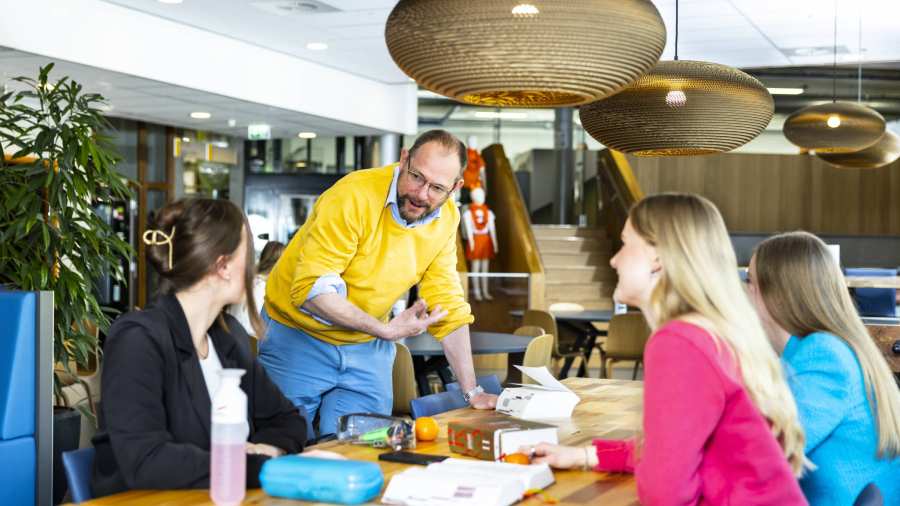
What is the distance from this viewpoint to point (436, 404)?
138 inches

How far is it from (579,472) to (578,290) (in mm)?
11360

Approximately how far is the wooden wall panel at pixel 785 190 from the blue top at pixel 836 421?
14.9 meters

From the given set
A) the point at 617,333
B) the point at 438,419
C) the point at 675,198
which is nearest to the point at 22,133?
the point at 438,419

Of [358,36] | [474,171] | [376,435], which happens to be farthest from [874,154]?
[376,435]

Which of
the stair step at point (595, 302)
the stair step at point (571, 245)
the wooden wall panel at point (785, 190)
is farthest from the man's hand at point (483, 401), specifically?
the wooden wall panel at point (785, 190)

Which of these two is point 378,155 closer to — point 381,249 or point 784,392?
point 381,249

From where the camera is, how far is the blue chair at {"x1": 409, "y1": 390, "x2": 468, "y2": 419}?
3.39 metres

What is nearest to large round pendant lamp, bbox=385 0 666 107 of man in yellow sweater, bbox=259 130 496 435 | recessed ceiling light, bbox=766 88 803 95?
man in yellow sweater, bbox=259 130 496 435

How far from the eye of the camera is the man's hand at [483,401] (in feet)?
11.1

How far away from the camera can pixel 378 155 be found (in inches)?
525

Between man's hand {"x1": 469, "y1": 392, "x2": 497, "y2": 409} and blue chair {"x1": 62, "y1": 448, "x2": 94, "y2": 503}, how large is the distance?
135cm

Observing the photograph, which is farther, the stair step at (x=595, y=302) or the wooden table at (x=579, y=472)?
the stair step at (x=595, y=302)

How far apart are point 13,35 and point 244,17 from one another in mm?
2060

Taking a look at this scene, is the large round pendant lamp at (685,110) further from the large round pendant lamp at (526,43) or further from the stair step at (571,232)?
the stair step at (571,232)
